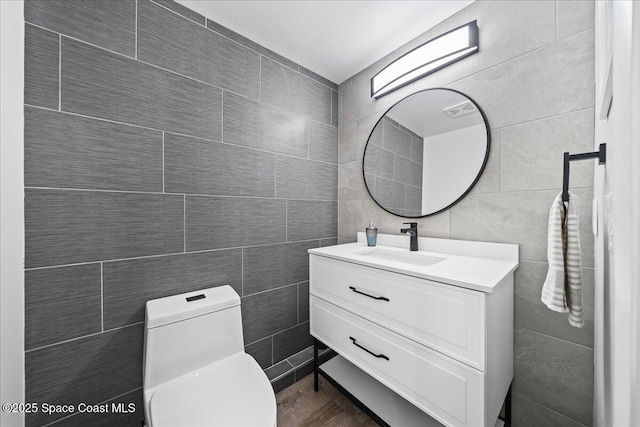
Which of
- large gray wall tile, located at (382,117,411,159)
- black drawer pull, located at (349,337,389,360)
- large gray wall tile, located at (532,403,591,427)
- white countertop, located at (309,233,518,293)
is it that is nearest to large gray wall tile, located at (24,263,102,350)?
white countertop, located at (309,233,518,293)

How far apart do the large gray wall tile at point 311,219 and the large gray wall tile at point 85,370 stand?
1008mm

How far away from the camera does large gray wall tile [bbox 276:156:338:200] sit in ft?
5.48

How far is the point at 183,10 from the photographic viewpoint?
50.6 inches

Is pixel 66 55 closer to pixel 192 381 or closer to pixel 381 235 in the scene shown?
pixel 192 381

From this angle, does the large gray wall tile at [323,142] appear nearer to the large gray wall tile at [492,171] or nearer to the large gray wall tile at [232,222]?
the large gray wall tile at [232,222]

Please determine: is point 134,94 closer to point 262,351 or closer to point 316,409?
point 262,351

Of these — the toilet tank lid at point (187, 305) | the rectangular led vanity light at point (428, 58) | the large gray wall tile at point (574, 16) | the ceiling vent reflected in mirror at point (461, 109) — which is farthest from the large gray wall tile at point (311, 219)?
the large gray wall tile at point (574, 16)

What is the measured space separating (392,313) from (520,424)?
2.80ft

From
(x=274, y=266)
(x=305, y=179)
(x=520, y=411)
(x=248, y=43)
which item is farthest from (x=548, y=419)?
(x=248, y=43)

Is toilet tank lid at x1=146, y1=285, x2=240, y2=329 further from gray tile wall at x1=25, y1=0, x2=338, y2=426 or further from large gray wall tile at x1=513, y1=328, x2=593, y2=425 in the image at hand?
large gray wall tile at x1=513, y1=328, x2=593, y2=425

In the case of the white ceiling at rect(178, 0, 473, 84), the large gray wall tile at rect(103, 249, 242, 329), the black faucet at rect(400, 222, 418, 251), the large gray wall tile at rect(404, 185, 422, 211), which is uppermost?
the white ceiling at rect(178, 0, 473, 84)

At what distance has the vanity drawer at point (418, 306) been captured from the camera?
0.84 metres

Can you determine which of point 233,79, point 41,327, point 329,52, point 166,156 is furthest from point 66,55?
point 329,52

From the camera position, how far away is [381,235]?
171 cm
